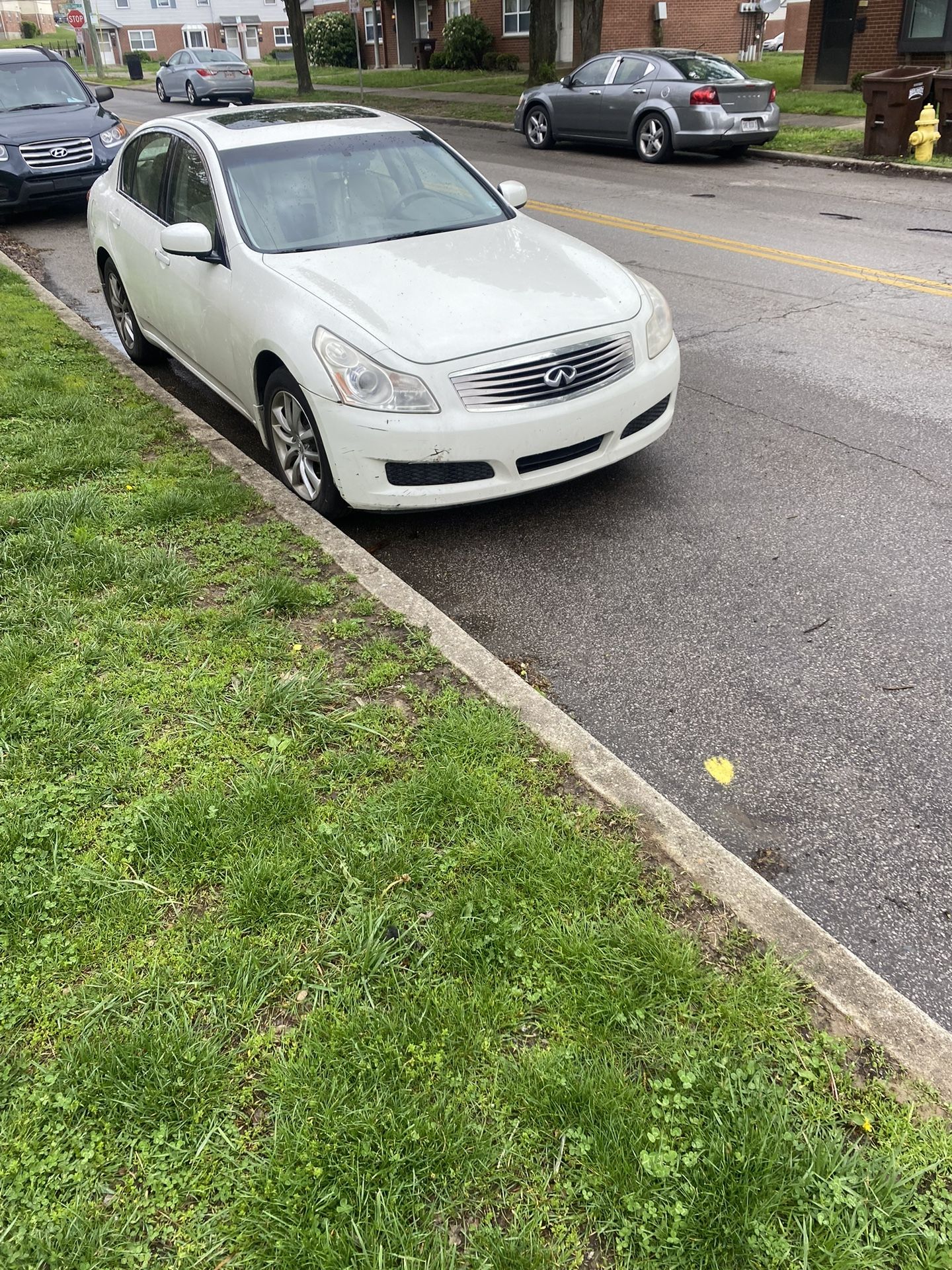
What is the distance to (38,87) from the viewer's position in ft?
42.3

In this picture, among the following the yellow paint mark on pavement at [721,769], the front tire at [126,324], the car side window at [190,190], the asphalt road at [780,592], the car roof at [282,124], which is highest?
the car roof at [282,124]

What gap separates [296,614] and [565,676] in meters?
1.06

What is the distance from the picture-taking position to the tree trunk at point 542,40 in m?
23.4

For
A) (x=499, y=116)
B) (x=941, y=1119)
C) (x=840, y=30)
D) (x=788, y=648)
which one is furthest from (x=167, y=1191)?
(x=840, y=30)

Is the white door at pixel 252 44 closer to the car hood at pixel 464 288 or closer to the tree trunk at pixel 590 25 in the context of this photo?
the tree trunk at pixel 590 25

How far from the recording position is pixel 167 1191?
75.5 inches

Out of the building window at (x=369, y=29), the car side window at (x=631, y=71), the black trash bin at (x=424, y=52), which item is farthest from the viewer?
the building window at (x=369, y=29)

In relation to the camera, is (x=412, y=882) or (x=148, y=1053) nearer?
(x=148, y=1053)

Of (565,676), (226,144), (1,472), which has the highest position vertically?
(226,144)

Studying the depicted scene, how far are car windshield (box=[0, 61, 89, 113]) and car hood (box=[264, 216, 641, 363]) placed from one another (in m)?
10.2

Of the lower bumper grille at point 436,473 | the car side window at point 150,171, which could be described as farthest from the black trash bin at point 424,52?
the lower bumper grille at point 436,473

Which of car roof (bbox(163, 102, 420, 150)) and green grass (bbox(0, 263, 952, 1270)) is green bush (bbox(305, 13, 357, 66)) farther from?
green grass (bbox(0, 263, 952, 1270))

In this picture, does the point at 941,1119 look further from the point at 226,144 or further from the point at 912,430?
the point at 226,144

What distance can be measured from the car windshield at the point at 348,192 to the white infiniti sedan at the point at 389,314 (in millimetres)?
12
